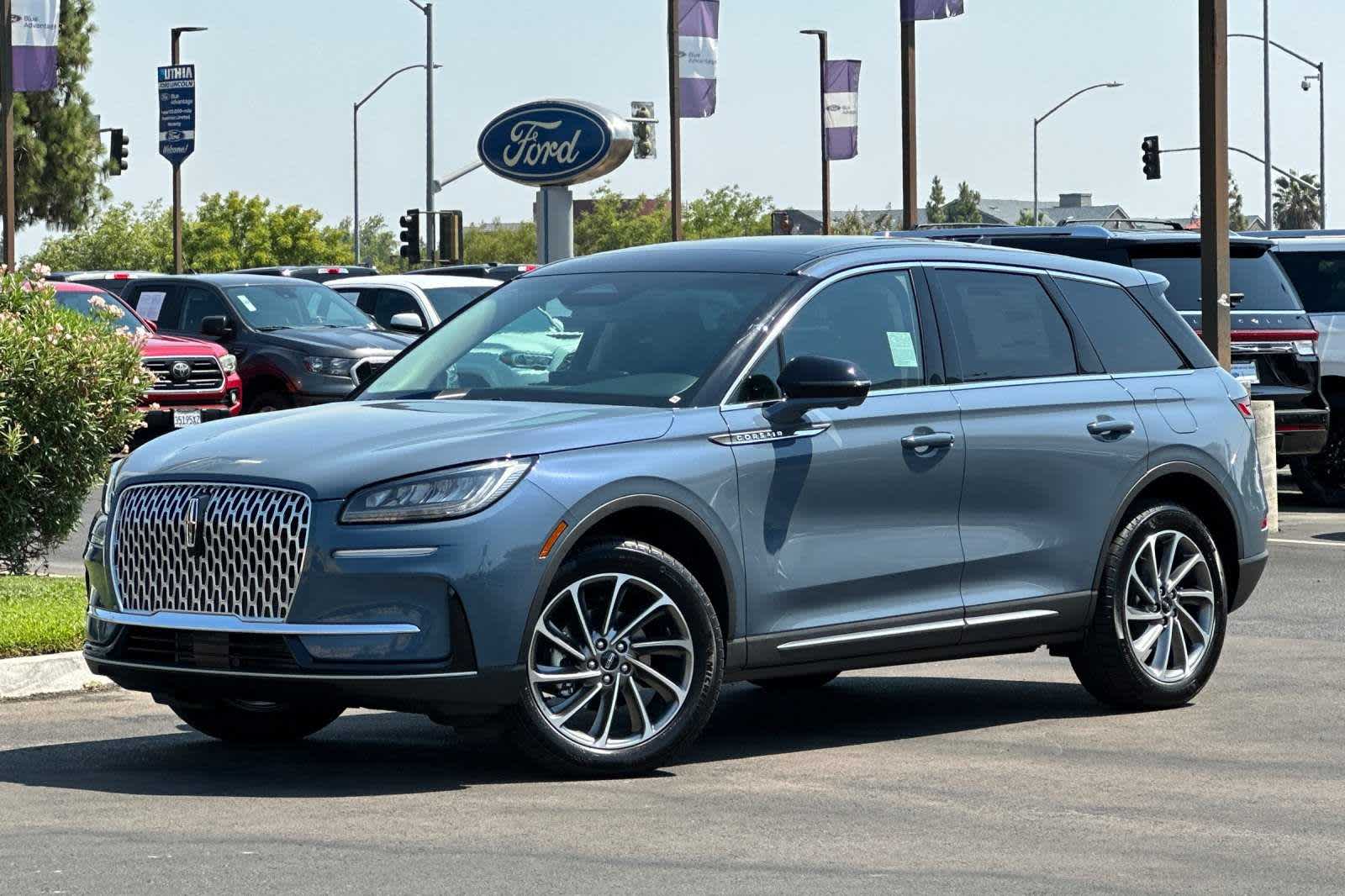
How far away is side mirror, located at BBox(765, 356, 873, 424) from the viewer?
763 cm

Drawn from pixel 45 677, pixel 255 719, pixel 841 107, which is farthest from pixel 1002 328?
pixel 841 107

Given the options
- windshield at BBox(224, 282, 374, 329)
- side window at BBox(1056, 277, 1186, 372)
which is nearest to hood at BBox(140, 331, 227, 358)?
windshield at BBox(224, 282, 374, 329)

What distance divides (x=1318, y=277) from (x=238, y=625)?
48.9 feet

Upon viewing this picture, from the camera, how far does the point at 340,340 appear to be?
2444cm

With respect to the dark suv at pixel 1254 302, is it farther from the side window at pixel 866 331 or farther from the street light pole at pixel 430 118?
the street light pole at pixel 430 118

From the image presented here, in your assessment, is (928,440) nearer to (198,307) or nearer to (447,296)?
A: (198,307)

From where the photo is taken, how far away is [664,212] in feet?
408

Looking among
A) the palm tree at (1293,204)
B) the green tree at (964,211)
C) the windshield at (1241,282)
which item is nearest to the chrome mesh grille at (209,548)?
the windshield at (1241,282)

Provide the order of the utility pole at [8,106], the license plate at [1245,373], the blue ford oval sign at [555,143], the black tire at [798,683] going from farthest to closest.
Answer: the utility pole at [8,106] < the blue ford oval sign at [555,143] < the license plate at [1245,373] < the black tire at [798,683]

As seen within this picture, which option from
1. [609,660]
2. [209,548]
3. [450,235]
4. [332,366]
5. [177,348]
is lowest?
[609,660]

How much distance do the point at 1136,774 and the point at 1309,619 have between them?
16.2ft

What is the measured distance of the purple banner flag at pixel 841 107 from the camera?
42.8 metres

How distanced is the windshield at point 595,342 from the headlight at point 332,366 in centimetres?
1548

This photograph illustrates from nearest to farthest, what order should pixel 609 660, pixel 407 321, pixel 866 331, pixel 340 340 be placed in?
pixel 609 660 → pixel 866 331 → pixel 407 321 → pixel 340 340
